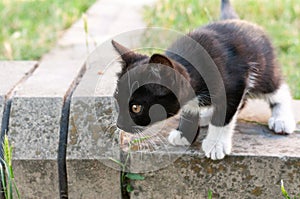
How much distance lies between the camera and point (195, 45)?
2609 millimetres

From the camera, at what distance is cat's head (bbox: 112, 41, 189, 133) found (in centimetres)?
229

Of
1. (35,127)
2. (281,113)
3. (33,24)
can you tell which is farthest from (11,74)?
(33,24)

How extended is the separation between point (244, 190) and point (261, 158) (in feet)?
0.55

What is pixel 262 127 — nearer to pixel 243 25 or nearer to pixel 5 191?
pixel 243 25

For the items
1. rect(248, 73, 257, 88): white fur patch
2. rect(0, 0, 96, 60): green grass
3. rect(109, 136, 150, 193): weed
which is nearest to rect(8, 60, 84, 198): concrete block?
rect(109, 136, 150, 193): weed

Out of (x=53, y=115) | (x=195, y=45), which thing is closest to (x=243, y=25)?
(x=195, y=45)

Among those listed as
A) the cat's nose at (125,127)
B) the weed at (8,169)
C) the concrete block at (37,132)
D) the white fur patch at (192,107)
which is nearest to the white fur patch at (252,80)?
the white fur patch at (192,107)

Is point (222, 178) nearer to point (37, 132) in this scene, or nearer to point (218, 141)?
point (218, 141)

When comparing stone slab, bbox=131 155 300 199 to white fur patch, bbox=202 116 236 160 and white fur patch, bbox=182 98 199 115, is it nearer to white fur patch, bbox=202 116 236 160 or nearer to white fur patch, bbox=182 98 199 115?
white fur patch, bbox=202 116 236 160

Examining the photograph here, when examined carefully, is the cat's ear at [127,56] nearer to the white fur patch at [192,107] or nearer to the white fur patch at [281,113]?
the white fur patch at [192,107]

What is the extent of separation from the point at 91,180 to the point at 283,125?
92 centimetres

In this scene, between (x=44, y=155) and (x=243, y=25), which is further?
(x=243, y=25)

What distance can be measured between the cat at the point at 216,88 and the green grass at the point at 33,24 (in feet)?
4.79

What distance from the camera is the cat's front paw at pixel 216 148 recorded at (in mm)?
2479
